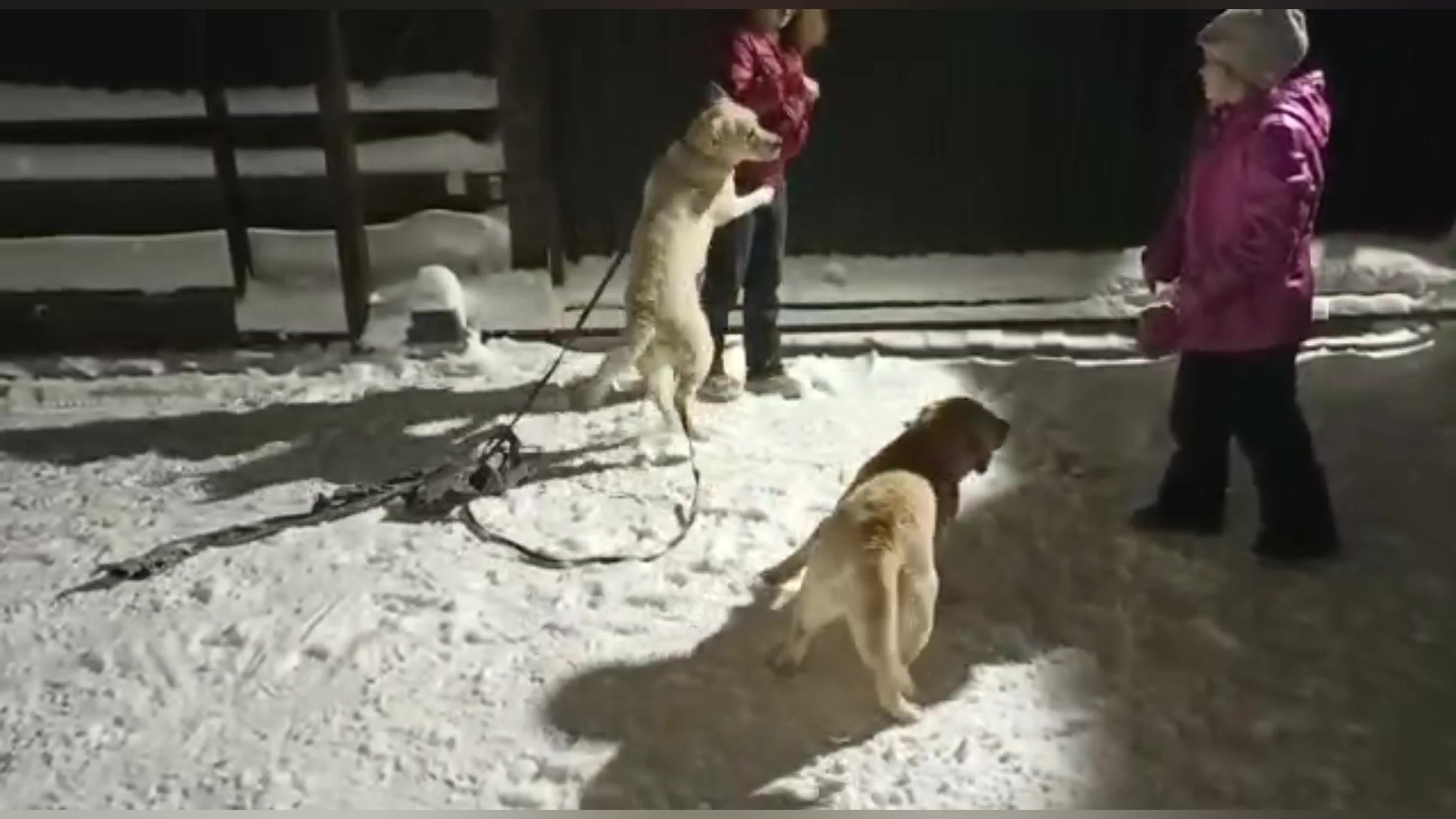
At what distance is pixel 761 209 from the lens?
235cm

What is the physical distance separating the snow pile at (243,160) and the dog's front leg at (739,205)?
0.64 metres

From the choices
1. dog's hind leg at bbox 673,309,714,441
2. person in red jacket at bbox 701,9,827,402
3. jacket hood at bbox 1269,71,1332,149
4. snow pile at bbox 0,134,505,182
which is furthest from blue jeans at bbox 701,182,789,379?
jacket hood at bbox 1269,71,1332,149

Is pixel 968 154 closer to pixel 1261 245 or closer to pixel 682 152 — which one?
pixel 682 152

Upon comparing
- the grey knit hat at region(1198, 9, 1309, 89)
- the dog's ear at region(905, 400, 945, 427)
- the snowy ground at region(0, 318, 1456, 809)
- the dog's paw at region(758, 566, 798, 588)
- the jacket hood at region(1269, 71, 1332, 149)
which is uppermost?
the grey knit hat at region(1198, 9, 1309, 89)

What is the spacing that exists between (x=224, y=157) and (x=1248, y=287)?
63.4 inches

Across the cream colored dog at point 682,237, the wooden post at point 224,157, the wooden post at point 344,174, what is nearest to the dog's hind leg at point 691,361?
the cream colored dog at point 682,237

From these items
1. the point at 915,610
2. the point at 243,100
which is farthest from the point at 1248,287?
the point at 243,100

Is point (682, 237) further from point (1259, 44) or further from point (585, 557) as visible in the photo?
point (1259, 44)

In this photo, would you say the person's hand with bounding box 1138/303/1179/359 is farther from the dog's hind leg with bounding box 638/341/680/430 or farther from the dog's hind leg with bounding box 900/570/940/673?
the dog's hind leg with bounding box 638/341/680/430

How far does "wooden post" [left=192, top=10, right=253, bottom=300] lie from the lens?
2584 millimetres

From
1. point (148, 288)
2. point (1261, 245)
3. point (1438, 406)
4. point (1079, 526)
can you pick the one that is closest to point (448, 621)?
point (1079, 526)

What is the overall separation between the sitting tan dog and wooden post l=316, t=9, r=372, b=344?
3.74 ft

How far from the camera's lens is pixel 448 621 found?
1837mm

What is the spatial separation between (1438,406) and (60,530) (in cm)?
184
